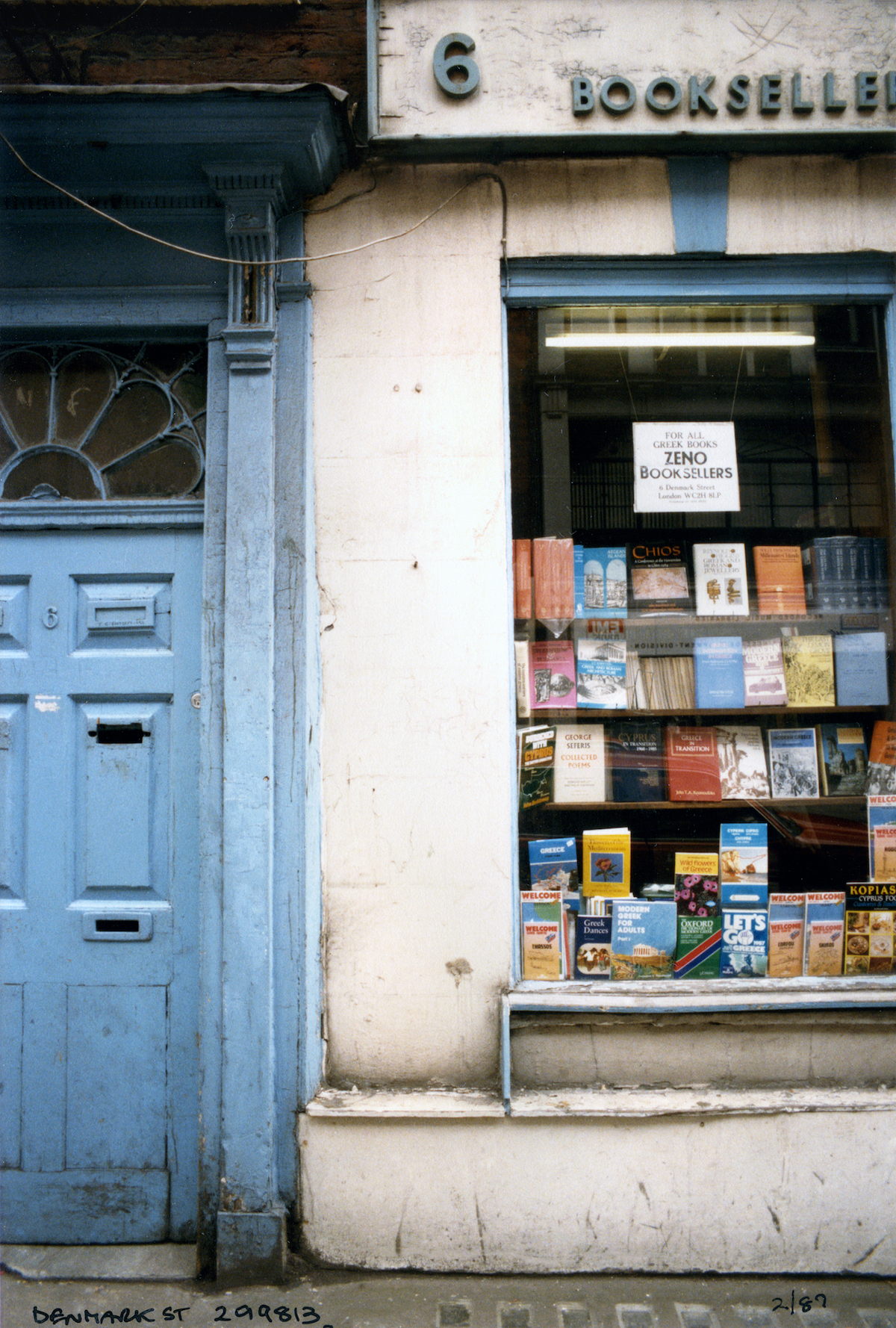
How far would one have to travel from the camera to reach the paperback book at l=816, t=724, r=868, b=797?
3414 mm

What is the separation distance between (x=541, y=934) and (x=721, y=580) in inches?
66.7

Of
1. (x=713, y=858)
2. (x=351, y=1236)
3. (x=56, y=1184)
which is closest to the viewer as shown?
(x=351, y=1236)

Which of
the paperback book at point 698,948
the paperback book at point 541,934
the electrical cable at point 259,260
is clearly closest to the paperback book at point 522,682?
the paperback book at point 541,934

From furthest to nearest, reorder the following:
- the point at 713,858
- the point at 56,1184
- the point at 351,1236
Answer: the point at 713,858, the point at 56,1184, the point at 351,1236

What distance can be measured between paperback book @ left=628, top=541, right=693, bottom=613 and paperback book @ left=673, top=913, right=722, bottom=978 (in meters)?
1.31

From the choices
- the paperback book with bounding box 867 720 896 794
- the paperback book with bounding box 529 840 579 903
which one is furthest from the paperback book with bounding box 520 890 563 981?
the paperback book with bounding box 867 720 896 794

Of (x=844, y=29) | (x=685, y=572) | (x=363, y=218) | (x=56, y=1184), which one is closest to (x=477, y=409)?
(x=363, y=218)

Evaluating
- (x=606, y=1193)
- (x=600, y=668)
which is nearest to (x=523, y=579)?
(x=600, y=668)

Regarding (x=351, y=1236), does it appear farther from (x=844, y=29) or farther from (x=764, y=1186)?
(x=844, y=29)

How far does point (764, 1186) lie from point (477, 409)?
3101mm

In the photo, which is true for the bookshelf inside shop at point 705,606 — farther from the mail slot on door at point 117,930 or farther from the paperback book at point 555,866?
the mail slot on door at point 117,930

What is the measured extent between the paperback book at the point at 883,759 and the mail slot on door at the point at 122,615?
3.04 metres

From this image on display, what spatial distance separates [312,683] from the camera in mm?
3102

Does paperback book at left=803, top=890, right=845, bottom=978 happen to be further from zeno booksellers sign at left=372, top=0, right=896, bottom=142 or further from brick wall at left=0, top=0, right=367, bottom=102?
brick wall at left=0, top=0, right=367, bottom=102
